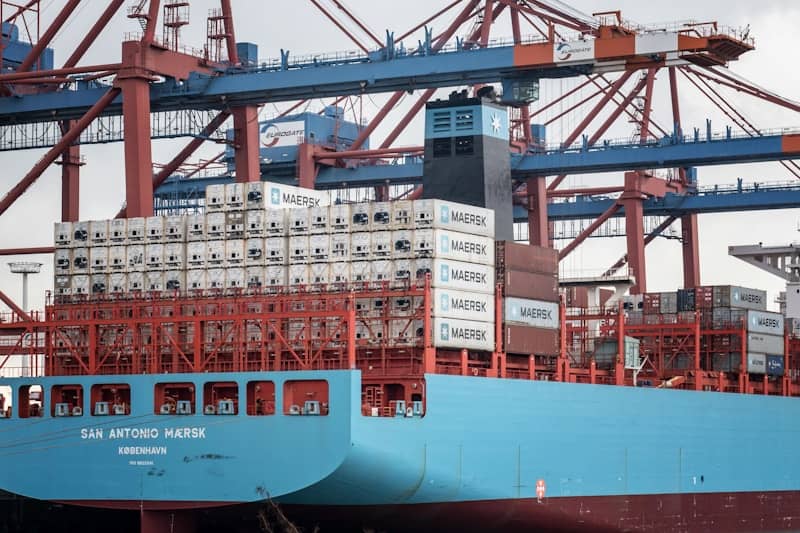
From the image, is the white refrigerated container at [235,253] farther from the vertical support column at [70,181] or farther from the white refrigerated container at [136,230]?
the vertical support column at [70,181]

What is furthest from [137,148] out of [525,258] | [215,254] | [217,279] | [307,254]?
[525,258]

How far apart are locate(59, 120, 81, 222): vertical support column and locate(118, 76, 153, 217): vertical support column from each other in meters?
7.72

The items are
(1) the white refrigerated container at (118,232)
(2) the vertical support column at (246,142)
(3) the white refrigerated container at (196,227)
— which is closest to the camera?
(3) the white refrigerated container at (196,227)

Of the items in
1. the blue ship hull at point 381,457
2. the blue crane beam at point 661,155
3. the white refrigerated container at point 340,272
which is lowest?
the blue ship hull at point 381,457

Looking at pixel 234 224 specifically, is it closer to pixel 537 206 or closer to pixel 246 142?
pixel 246 142

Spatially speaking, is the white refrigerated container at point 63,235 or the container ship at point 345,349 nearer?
the container ship at point 345,349

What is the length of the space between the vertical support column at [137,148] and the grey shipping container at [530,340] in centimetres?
1009

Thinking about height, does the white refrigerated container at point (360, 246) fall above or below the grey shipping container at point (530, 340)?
above

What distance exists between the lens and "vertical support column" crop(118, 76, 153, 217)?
139 feet

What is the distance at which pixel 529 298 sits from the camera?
1538 inches

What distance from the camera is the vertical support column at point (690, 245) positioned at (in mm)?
63344

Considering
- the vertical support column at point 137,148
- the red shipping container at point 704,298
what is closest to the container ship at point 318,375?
the vertical support column at point 137,148

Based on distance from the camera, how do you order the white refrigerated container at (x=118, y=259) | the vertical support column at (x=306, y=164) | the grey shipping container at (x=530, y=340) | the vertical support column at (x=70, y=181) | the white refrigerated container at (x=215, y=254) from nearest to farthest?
the white refrigerated container at (x=215, y=254) < the grey shipping container at (x=530, y=340) < the white refrigerated container at (x=118, y=259) < the vertical support column at (x=70, y=181) < the vertical support column at (x=306, y=164)

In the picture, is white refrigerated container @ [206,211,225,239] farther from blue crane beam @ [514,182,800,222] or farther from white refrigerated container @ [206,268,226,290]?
blue crane beam @ [514,182,800,222]
